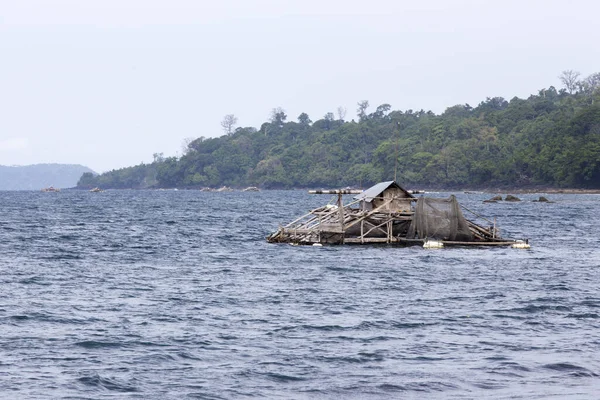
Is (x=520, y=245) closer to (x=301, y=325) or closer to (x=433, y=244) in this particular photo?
(x=433, y=244)

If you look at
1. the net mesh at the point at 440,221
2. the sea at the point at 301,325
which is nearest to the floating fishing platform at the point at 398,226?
the net mesh at the point at 440,221

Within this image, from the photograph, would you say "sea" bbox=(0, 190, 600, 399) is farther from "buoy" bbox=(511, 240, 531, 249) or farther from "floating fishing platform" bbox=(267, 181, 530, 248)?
"floating fishing platform" bbox=(267, 181, 530, 248)

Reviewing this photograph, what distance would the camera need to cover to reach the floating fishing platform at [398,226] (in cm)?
4300

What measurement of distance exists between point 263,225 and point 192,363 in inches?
1908

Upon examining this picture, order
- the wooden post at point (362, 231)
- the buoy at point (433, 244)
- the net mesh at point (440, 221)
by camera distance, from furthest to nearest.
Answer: the wooden post at point (362, 231) → the buoy at point (433, 244) → the net mesh at point (440, 221)

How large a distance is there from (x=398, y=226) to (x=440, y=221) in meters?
2.92

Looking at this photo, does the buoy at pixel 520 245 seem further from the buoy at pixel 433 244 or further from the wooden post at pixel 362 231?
the wooden post at pixel 362 231

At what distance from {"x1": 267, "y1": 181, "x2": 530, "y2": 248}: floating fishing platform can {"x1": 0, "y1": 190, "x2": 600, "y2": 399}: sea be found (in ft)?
5.71

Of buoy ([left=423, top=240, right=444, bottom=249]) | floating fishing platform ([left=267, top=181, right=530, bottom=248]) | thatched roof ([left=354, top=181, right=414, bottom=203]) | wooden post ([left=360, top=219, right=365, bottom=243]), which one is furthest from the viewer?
thatched roof ([left=354, top=181, right=414, bottom=203])

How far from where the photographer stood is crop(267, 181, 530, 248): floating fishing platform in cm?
4300

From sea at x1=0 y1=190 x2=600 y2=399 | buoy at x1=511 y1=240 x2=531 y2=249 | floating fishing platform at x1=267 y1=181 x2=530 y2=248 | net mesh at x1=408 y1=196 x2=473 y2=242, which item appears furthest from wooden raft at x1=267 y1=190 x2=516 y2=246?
sea at x1=0 y1=190 x2=600 y2=399

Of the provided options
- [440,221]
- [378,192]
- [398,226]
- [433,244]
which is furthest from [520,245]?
[378,192]

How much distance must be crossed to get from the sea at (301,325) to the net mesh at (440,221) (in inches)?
61.6

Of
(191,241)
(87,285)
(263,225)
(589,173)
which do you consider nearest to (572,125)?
(589,173)
